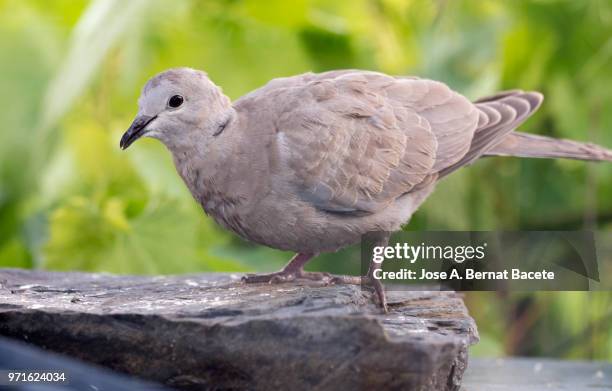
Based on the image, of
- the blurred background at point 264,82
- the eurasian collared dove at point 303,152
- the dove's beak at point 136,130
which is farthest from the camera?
the blurred background at point 264,82

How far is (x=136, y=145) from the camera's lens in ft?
13.1

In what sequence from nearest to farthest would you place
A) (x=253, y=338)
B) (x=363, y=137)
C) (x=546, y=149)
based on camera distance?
(x=253, y=338), (x=363, y=137), (x=546, y=149)

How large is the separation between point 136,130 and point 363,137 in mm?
601

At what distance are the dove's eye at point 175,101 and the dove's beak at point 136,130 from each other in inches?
2.1

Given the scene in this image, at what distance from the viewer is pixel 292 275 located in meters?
2.74

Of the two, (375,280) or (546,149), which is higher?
(546,149)

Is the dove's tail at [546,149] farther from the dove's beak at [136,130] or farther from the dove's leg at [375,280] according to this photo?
the dove's beak at [136,130]

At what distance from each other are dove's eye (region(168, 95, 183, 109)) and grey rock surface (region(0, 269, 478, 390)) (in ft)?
1.54

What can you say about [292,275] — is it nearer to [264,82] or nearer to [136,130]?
[136,130]

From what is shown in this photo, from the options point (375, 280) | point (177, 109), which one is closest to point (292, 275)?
point (375, 280)

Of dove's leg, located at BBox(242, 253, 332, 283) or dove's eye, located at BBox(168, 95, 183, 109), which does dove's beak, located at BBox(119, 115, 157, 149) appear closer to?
dove's eye, located at BBox(168, 95, 183, 109)

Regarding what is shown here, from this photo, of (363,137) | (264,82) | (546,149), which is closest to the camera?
(363,137)

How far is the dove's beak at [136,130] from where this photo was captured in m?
2.33

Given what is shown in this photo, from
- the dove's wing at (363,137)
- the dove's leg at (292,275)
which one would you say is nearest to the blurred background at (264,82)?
the dove's leg at (292,275)
